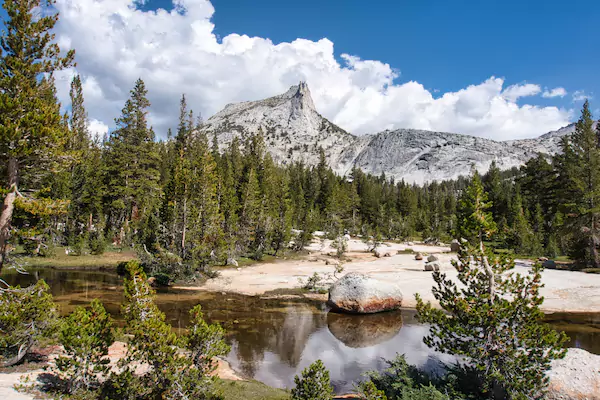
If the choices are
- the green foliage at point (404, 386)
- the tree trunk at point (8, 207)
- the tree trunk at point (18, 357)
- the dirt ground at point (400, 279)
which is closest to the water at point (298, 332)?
the green foliage at point (404, 386)

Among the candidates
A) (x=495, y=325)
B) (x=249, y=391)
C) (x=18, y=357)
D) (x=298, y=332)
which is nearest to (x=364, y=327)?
(x=298, y=332)

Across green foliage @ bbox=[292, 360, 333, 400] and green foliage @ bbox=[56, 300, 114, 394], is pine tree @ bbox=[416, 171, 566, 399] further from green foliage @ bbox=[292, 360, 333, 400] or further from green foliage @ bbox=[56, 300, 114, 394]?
green foliage @ bbox=[56, 300, 114, 394]

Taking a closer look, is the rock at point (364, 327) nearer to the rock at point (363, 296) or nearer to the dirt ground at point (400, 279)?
the rock at point (363, 296)

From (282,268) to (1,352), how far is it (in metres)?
29.1

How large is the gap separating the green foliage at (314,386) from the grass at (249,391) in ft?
8.12

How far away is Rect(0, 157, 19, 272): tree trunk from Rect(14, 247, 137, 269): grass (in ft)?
88.4

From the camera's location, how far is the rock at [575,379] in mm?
8656

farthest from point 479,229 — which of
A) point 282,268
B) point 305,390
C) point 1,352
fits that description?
point 282,268

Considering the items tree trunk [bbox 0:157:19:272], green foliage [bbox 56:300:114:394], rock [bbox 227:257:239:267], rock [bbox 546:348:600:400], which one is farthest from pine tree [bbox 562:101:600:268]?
tree trunk [bbox 0:157:19:272]

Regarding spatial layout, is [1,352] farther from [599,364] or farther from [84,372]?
[599,364]

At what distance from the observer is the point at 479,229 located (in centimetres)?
927

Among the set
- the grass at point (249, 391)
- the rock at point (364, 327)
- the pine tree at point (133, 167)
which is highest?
the pine tree at point (133, 167)

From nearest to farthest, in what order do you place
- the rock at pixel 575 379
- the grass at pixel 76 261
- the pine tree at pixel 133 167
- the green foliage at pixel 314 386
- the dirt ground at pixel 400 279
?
the green foliage at pixel 314 386
the rock at pixel 575 379
the dirt ground at pixel 400 279
the grass at pixel 76 261
the pine tree at pixel 133 167

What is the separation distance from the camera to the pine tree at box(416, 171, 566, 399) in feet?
26.7
